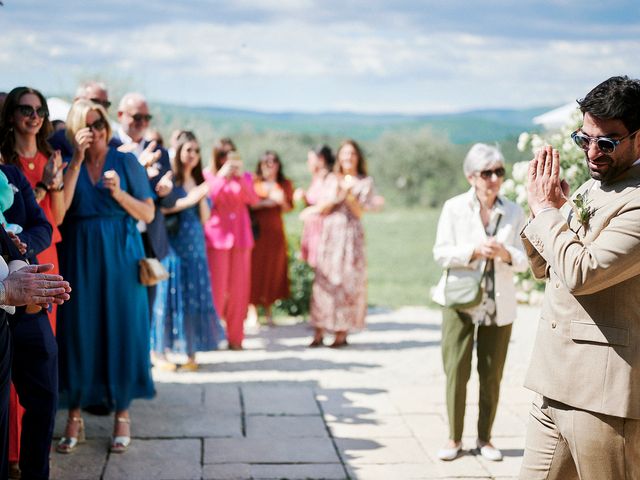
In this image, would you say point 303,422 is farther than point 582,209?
Yes

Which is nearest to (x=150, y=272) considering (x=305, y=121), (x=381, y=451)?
(x=381, y=451)

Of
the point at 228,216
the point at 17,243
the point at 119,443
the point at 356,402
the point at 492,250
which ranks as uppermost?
the point at 17,243

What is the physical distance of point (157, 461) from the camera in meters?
4.93

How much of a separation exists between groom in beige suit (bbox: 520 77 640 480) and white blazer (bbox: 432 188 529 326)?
1.92 meters

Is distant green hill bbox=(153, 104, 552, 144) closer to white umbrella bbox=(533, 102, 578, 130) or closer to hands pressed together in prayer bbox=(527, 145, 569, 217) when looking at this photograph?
white umbrella bbox=(533, 102, 578, 130)

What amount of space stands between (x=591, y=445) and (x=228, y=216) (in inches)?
236

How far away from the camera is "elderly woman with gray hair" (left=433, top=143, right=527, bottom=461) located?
4.86 meters

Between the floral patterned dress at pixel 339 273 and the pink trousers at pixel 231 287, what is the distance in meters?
0.75

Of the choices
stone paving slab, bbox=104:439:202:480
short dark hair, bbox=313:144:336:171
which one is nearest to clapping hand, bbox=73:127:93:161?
stone paving slab, bbox=104:439:202:480

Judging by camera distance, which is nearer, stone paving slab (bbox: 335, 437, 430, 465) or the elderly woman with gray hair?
the elderly woman with gray hair

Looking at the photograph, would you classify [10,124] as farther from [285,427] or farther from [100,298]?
[285,427]

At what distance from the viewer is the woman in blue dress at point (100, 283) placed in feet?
16.5

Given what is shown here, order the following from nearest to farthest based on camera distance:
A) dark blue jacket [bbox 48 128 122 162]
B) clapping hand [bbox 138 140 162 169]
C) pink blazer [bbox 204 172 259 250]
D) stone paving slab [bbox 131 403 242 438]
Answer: dark blue jacket [bbox 48 128 122 162] < stone paving slab [bbox 131 403 242 438] < clapping hand [bbox 138 140 162 169] < pink blazer [bbox 204 172 259 250]

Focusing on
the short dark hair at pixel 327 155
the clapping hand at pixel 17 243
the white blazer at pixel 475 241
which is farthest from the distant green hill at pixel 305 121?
the clapping hand at pixel 17 243
